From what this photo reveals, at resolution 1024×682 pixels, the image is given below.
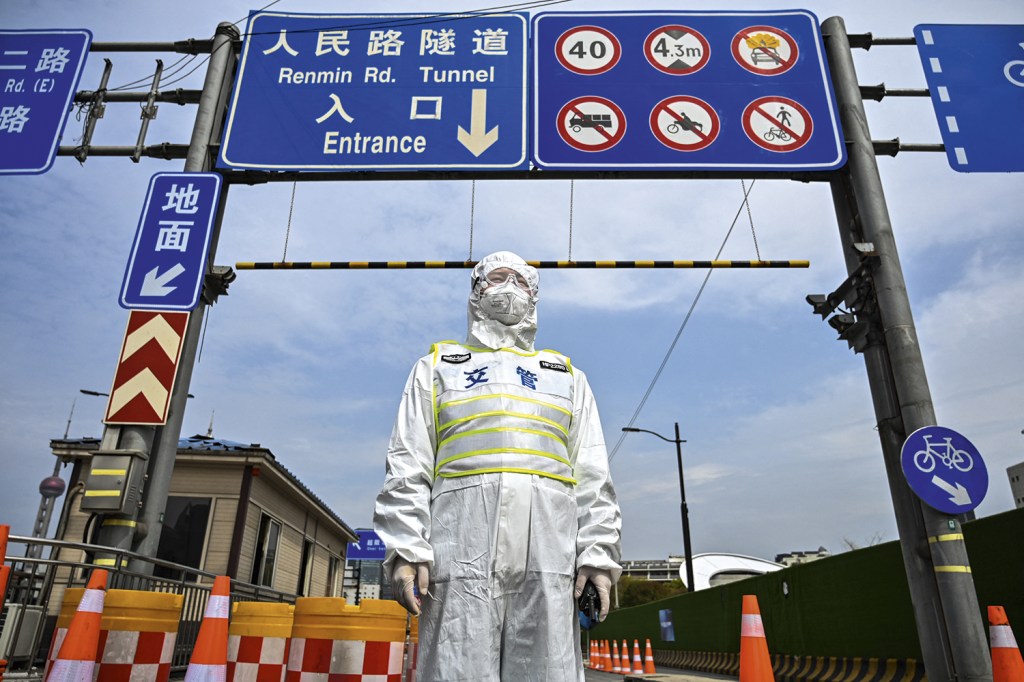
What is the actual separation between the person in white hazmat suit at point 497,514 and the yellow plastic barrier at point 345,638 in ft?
5.10

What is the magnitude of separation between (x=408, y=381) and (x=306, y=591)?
19.3 metres

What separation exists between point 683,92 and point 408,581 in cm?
639

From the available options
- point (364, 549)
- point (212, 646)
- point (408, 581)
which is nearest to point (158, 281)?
point (212, 646)

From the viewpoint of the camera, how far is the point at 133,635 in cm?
411

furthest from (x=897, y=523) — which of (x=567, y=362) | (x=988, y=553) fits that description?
(x=567, y=362)

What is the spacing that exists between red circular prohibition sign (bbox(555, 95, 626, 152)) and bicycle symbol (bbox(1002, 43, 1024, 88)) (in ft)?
13.7

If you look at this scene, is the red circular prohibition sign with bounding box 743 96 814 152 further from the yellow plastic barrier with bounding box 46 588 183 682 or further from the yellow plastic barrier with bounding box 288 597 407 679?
the yellow plastic barrier with bounding box 46 588 183 682

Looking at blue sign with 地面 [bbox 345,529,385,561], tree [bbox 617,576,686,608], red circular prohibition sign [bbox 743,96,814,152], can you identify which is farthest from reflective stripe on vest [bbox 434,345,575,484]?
tree [bbox 617,576,686,608]

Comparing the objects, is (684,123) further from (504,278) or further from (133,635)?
(133,635)

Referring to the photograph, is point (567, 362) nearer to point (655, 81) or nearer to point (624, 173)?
point (624, 173)

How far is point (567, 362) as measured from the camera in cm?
306

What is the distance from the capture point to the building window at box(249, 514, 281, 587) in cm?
1538

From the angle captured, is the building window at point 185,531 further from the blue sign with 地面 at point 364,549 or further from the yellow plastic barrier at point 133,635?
the blue sign with 地面 at point 364,549

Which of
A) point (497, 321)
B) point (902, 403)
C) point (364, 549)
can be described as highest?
point (364, 549)
